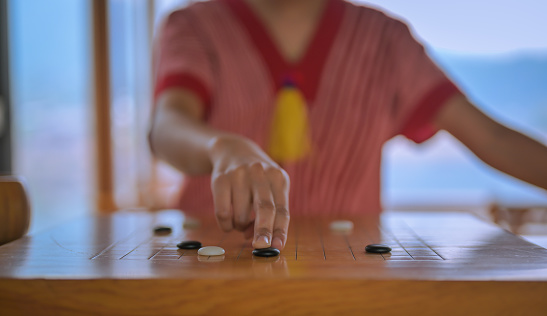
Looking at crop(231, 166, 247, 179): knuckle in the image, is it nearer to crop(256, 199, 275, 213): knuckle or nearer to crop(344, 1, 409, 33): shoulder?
crop(256, 199, 275, 213): knuckle

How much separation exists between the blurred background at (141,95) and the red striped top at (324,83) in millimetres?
114

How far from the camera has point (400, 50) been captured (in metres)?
1.17

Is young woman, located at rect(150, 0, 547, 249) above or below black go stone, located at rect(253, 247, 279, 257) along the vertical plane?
above

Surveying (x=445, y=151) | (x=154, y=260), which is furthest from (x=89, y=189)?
(x=445, y=151)

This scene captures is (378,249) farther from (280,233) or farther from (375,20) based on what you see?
(375,20)

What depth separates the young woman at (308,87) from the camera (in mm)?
1118

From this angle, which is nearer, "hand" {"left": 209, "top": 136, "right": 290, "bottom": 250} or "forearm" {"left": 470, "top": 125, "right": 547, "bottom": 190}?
"hand" {"left": 209, "top": 136, "right": 290, "bottom": 250}

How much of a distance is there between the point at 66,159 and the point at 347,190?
2.35 metres

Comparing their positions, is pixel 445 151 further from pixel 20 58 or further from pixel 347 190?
pixel 347 190

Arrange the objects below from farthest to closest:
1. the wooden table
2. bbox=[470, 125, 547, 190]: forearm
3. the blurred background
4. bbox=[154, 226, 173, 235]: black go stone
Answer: the blurred background
bbox=[470, 125, 547, 190]: forearm
bbox=[154, 226, 173, 235]: black go stone
the wooden table

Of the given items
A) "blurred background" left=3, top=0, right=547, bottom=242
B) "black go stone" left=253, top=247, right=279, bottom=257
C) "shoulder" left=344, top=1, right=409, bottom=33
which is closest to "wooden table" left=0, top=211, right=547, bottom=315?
"black go stone" left=253, top=247, right=279, bottom=257

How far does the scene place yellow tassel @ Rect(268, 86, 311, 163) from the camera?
1.12m

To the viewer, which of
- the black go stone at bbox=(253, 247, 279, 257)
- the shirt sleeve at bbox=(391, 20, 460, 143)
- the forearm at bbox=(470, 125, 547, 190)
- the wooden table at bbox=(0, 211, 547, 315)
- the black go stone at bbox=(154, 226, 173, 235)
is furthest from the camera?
the shirt sleeve at bbox=(391, 20, 460, 143)

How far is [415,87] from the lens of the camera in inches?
44.3
